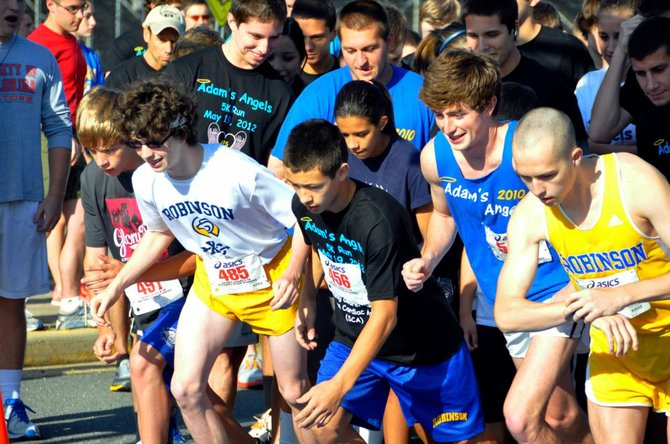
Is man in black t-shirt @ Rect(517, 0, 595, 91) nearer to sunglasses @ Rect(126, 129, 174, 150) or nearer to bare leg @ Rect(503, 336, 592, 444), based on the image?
bare leg @ Rect(503, 336, 592, 444)

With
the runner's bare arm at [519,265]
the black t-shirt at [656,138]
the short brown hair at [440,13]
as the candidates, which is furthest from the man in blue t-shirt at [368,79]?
the short brown hair at [440,13]

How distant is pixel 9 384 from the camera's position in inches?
266

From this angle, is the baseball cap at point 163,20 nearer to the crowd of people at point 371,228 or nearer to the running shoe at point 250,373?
the crowd of people at point 371,228

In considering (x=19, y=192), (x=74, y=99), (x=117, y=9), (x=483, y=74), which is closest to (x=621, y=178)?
(x=483, y=74)

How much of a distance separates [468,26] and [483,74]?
1.23 metres

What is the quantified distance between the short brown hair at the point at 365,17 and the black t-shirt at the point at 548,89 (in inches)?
28.4

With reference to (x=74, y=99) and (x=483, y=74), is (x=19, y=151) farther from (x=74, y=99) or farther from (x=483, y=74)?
(x=483, y=74)

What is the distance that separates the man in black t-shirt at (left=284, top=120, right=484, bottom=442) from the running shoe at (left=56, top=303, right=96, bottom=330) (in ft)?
13.1

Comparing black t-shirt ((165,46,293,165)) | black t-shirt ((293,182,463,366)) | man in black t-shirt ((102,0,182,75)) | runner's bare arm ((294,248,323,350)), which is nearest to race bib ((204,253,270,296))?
runner's bare arm ((294,248,323,350))

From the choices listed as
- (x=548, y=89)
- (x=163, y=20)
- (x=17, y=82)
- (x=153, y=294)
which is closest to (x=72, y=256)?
(x=163, y=20)

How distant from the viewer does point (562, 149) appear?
4.52m

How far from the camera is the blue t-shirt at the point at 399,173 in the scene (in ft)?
18.7

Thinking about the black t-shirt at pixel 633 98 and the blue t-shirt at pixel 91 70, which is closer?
the black t-shirt at pixel 633 98

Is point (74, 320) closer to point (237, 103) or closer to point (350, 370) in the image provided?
point (237, 103)
